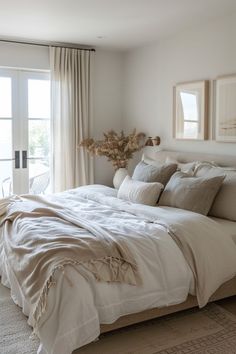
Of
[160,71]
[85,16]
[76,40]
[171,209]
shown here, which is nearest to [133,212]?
[171,209]

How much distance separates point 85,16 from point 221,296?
296 cm

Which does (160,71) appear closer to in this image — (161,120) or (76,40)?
(161,120)

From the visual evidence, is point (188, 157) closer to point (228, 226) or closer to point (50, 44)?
point (228, 226)

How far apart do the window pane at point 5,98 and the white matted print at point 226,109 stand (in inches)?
105

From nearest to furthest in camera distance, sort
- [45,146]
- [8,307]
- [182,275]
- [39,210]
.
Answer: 1. [182,275]
2. [8,307]
3. [39,210]
4. [45,146]

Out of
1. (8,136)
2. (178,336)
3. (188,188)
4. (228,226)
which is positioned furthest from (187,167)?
(8,136)

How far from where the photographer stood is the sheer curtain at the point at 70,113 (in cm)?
549

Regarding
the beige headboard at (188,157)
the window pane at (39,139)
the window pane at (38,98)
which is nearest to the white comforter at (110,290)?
the beige headboard at (188,157)

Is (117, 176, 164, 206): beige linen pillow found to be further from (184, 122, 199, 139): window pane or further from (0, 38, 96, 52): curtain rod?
(0, 38, 96, 52): curtain rod

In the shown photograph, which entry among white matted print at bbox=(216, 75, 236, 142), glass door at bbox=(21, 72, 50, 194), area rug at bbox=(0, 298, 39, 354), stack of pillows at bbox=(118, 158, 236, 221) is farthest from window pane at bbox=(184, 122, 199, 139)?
area rug at bbox=(0, 298, 39, 354)

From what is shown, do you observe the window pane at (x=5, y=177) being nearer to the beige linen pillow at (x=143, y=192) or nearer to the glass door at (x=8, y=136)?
the glass door at (x=8, y=136)

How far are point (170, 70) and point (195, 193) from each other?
6.81 ft

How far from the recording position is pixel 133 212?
3.52 metres

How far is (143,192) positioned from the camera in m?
3.89
